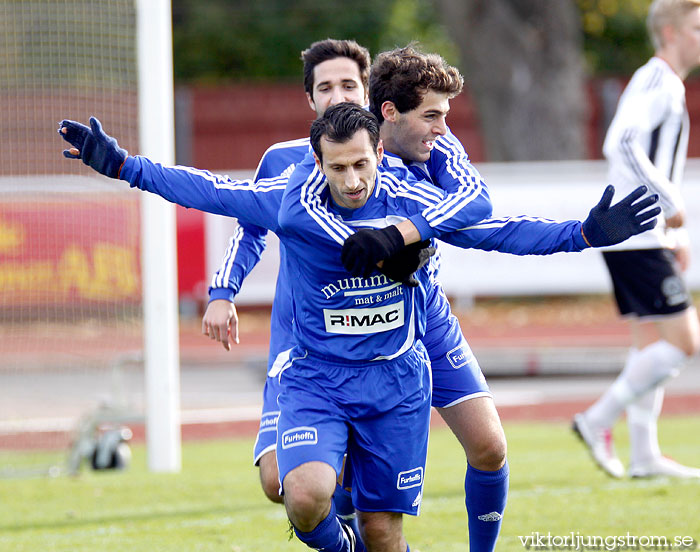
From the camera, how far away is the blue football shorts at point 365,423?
4.12 m

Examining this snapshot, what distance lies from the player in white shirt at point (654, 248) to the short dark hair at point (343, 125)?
100 inches

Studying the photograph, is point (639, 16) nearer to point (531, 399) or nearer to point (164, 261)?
point (531, 399)

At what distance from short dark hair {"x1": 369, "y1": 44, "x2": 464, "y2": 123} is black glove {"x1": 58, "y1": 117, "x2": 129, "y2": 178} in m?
1.00

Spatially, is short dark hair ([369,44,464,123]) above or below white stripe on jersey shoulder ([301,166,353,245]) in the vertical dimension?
above

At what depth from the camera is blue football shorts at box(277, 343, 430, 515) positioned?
4.12 meters

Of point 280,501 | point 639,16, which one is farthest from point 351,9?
point 280,501

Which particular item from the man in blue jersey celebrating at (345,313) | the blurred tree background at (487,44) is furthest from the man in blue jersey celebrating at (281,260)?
the blurred tree background at (487,44)

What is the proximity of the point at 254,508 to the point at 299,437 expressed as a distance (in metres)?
2.42

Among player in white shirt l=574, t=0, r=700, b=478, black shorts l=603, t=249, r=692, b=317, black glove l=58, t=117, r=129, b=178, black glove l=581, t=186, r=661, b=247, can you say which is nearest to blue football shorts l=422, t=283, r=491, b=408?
black glove l=581, t=186, r=661, b=247

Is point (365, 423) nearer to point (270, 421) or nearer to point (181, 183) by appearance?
point (270, 421)

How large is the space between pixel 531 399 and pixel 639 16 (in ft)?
60.4

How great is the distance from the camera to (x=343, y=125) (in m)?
3.98

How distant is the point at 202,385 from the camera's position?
13.4 metres

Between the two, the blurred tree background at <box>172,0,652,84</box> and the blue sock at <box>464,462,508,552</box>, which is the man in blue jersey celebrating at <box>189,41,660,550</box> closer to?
the blue sock at <box>464,462,508,552</box>
